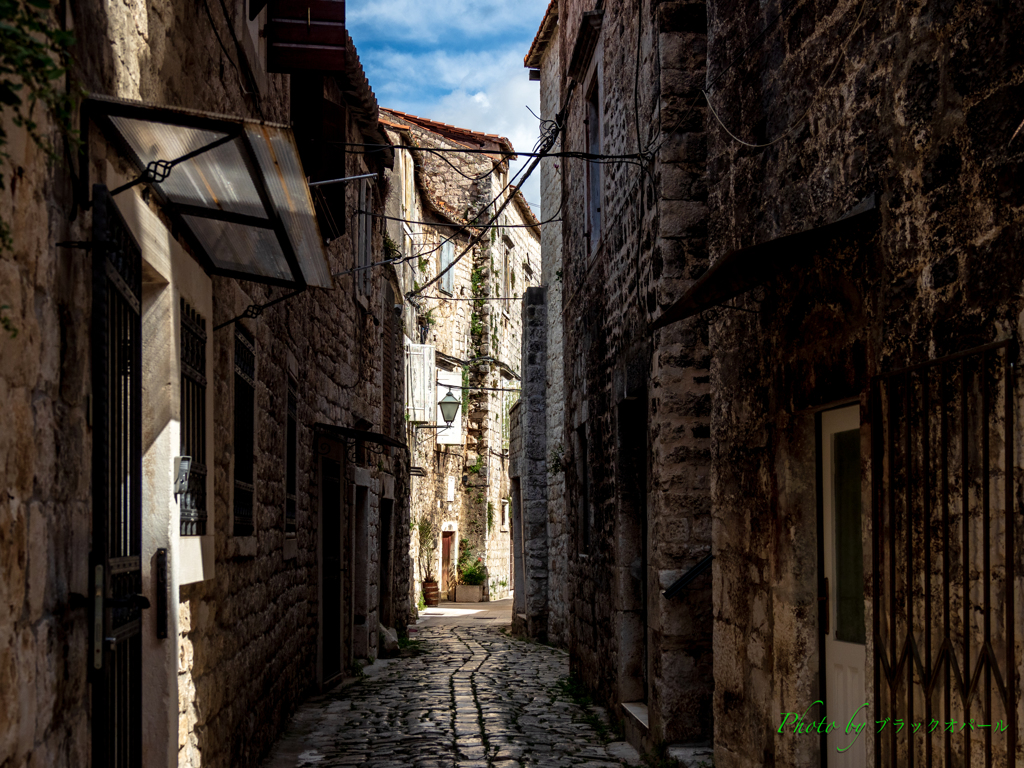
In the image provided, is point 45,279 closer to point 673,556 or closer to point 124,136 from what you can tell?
point 124,136

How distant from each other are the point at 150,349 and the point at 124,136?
0.96 metres

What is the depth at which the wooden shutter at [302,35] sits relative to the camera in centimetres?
693

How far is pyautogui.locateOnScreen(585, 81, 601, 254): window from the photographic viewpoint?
386 inches

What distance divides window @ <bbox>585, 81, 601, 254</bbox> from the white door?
538 centimetres

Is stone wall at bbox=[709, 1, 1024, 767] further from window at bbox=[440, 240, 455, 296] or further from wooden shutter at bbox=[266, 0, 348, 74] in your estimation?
window at bbox=[440, 240, 455, 296]

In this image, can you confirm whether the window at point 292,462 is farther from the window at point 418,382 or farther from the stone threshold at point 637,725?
the window at point 418,382

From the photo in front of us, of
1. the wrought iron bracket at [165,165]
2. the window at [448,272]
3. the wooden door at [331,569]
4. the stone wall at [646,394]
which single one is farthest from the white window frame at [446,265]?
the wrought iron bracket at [165,165]

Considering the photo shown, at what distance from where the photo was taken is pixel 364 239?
42.0ft

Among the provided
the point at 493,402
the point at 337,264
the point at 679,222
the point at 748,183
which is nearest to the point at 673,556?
the point at 679,222

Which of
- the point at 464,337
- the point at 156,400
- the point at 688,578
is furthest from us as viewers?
the point at 464,337

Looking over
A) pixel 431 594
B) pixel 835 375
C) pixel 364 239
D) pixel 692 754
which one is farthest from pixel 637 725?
pixel 431 594

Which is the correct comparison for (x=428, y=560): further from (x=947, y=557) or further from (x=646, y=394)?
(x=947, y=557)

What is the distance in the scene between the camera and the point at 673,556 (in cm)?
680

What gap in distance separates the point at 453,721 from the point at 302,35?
505 centimetres
